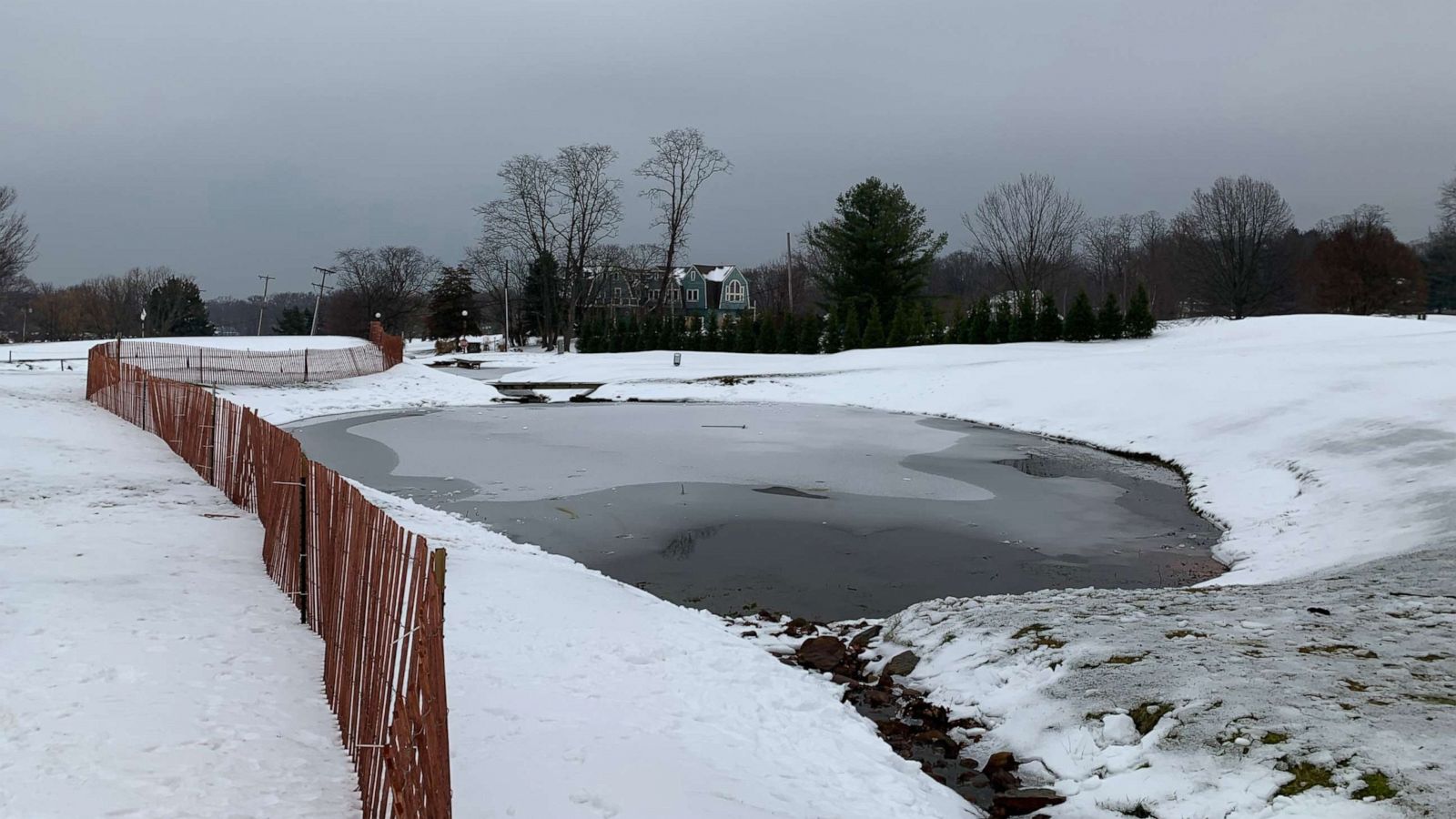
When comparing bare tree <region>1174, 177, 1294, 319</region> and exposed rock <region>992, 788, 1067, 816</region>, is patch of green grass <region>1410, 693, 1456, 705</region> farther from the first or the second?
bare tree <region>1174, 177, 1294, 319</region>

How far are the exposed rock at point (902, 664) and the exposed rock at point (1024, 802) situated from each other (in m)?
1.86

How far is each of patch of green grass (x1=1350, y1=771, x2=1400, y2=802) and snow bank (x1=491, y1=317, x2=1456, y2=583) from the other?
5.37 meters

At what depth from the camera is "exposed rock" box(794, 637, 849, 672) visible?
6.82m


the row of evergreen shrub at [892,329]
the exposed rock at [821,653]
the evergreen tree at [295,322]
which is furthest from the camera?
the evergreen tree at [295,322]

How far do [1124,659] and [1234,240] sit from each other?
67148 mm

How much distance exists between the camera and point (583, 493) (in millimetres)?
13641

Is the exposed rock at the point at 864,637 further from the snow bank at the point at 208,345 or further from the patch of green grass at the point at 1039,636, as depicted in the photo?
the snow bank at the point at 208,345

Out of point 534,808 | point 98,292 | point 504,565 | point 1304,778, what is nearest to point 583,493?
point 504,565

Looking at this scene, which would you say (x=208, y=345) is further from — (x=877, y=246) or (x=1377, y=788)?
(x=1377, y=788)

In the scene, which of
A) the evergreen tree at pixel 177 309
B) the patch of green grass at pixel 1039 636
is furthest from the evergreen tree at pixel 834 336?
the evergreen tree at pixel 177 309

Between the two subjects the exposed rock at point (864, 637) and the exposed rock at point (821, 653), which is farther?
the exposed rock at point (864, 637)

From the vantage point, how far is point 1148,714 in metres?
5.04

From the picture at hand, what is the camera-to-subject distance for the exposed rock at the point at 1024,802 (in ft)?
15.4

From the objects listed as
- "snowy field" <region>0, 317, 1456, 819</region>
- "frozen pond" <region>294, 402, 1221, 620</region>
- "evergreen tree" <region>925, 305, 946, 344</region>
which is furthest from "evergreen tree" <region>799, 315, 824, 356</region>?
"snowy field" <region>0, 317, 1456, 819</region>
